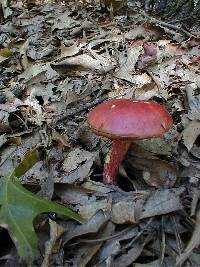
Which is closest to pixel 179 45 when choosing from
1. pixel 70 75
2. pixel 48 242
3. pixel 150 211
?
pixel 70 75

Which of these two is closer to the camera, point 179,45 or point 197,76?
point 197,76

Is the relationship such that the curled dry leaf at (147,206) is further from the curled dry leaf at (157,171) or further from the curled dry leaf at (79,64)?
the curled dry leaf at (79,64)

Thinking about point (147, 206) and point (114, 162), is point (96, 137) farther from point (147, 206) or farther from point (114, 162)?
point (147, 206)

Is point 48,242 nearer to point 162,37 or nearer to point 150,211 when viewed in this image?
point 150,211

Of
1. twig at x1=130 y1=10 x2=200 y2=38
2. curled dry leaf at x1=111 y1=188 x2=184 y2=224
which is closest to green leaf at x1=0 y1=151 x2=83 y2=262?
curled dry leaf at x1=111 y1=188 x2=184 y2=224

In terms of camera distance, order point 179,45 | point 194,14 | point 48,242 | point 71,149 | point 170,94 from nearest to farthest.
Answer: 1. point 48,242
2. point 71,149
3. point 170,94
4. point 179,45
5. point 194,14

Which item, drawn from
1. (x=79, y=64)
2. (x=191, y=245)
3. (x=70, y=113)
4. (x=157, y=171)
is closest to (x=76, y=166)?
(x=157, y=171)
